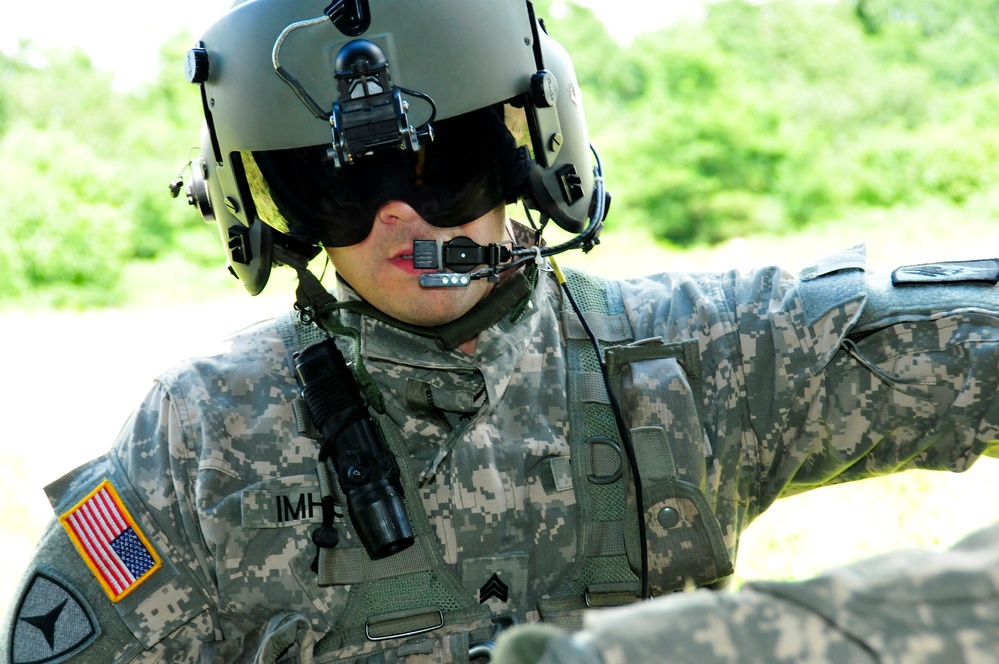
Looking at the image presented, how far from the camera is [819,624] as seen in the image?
837mm

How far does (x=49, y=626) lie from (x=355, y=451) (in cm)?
61

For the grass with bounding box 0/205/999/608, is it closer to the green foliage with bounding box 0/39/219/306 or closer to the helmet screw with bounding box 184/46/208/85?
the helmet screw with bounding box 184/46/208/85

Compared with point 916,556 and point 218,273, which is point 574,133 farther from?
point 218,273

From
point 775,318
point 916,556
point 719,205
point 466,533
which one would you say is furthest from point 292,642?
point 719,205

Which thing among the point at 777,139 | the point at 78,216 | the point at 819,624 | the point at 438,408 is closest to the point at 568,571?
the point at 438,408

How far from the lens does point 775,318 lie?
2.03m

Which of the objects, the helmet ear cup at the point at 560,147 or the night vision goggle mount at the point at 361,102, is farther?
the helmet ear cup at the point at 560,147

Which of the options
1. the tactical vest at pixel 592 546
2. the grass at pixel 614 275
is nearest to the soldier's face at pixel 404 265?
the tactical vest at pixel 592 546

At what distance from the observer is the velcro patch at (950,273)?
1.92 metres

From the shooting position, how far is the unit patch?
1.87 metres

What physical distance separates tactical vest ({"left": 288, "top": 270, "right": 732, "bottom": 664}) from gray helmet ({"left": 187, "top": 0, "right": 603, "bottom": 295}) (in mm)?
373

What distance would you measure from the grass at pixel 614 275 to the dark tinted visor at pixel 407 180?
1.32 feet

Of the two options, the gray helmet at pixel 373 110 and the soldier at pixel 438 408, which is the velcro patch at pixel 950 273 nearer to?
the soldier at pixel 438 408

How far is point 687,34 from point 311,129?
21017mm
